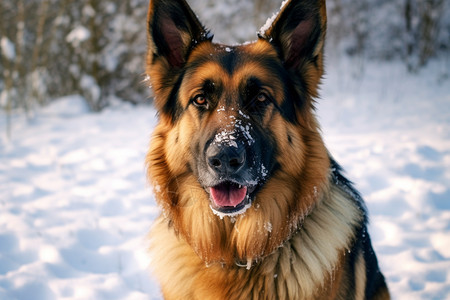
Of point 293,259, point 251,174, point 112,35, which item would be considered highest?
point 112,35

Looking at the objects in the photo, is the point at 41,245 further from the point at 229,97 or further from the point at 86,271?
the point at 229,97

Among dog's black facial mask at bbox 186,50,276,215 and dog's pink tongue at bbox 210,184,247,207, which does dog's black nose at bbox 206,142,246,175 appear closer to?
dog's black facial mask at bbox 186,50,276,215

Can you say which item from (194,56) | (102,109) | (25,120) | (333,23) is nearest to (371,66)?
(333,23)

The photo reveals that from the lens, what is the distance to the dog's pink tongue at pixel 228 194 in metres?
2.10

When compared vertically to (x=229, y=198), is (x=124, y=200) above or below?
below

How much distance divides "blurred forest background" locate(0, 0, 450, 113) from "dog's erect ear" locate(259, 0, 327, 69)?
26.0ft

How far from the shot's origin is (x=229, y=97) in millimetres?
2260

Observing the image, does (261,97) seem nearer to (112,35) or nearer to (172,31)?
(172,31)

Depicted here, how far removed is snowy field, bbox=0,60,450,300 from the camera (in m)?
3.05

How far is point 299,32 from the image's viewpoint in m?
2.32

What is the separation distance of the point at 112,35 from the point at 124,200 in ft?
29.5

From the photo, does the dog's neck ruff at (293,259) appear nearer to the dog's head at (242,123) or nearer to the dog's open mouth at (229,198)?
the dog's head at (242,123)

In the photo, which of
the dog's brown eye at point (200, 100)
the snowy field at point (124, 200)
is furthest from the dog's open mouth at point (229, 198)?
the snowy field at point (124, 200)

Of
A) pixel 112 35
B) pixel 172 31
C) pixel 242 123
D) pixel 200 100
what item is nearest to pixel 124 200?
pixel 200 100
